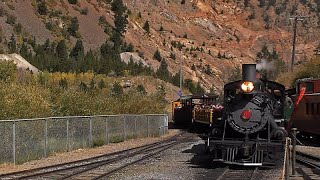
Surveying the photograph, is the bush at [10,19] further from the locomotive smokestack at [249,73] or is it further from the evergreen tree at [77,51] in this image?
the locomotive smokestack at [249,73]

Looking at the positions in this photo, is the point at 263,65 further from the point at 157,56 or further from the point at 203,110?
the point at 157,56

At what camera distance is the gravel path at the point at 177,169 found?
54.1 feet

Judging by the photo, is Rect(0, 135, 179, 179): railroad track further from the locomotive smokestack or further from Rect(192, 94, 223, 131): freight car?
Rect(192, 94, 223, 131): freight car

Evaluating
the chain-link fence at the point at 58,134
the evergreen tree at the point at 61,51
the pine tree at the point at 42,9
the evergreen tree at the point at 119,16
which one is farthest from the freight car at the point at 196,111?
the evergreen tree at the point at 119,16

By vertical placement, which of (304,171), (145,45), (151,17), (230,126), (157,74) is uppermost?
(151,17)

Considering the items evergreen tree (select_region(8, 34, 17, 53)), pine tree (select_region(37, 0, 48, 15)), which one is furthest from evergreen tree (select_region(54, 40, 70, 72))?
pine tree (select_region(37, 0, 48, 15))

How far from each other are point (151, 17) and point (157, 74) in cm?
4420

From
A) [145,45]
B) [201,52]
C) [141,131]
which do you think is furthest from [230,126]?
[201,52]

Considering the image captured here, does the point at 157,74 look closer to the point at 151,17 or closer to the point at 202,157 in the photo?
the point at 151,17

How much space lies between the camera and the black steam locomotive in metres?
17.6

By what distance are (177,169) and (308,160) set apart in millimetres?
6663

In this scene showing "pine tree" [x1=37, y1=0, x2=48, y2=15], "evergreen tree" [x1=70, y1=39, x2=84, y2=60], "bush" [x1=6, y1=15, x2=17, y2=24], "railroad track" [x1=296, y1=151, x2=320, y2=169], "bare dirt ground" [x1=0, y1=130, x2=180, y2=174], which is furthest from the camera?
"pine tree" [x1=37, y1=0, x2=48, y2=15]

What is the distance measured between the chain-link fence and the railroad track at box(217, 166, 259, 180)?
26.5ft

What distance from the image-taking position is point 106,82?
85.6m
